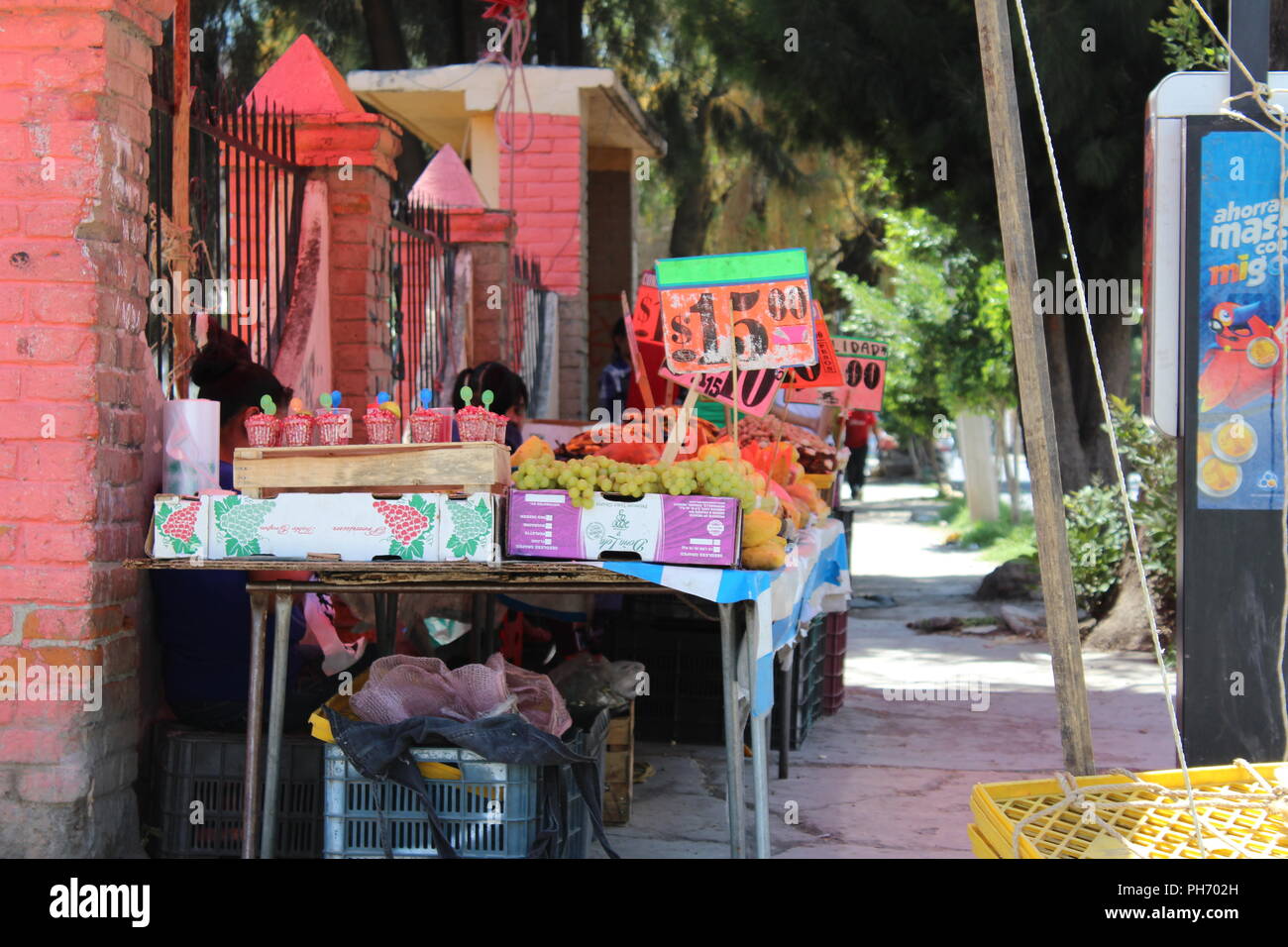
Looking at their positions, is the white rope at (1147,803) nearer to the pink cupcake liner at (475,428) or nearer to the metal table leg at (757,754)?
the metal table leg at (757,754)

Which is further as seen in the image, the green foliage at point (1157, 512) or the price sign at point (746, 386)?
the green foliage at point (1157, 512)

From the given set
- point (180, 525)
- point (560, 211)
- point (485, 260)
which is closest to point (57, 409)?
point (180, 525)

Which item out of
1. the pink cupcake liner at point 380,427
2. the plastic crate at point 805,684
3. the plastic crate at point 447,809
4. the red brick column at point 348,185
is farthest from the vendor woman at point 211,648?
the plastic crate at point 805,684

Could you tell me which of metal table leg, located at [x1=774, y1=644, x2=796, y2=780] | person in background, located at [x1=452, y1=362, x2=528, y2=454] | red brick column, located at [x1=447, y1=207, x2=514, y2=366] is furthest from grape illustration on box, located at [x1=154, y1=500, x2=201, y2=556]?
red brick column, located at [x1=447, y1=207, x2=514, y2=366]

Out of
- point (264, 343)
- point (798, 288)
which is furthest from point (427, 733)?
point (264, 343)

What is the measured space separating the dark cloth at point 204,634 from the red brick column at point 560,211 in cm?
686

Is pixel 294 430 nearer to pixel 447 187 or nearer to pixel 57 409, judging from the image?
pixel 57 409

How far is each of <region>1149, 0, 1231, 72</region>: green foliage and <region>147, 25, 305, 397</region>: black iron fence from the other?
16.1 feet

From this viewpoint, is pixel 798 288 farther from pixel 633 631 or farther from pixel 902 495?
pixel 902 495

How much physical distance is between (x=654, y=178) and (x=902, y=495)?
19.3m

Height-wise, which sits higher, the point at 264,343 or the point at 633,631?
the point at 264,343

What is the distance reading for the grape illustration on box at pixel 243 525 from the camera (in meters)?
3.91

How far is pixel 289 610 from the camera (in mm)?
3994

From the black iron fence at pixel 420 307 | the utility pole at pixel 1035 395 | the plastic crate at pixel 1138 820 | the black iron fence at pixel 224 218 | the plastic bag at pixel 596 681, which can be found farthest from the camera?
the black iron fence at pixel 420 307
